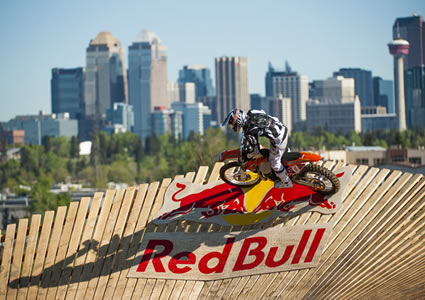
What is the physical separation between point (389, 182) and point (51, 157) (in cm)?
17116

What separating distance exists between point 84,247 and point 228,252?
9.90 feet

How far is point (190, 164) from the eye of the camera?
73500 millimetres

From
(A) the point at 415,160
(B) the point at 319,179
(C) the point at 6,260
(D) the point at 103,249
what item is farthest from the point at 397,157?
(C) the point at 6,260

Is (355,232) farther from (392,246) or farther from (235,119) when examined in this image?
(235,119)

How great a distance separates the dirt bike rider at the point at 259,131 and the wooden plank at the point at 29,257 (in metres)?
4.41

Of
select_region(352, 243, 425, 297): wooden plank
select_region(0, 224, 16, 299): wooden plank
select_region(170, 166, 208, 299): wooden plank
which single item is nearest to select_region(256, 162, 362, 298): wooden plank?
select_region(170, 166, 208, 299): wooden plank

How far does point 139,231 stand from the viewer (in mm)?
19297

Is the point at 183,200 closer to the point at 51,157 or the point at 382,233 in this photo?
the point at 382,233

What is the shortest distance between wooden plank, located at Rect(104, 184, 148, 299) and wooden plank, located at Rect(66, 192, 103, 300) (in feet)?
2.13

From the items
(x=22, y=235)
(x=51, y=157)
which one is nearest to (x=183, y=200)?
(x=22, y=235)

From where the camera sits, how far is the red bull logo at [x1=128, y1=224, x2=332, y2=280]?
19.3 meters

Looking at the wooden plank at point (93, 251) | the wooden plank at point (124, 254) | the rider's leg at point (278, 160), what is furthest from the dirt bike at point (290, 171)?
the wooden plank at point (93, 251)

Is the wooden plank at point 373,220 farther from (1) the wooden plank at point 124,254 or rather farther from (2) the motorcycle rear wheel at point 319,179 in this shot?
(1) the wooden plank at point 124,254

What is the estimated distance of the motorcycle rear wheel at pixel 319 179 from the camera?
1953 cm
